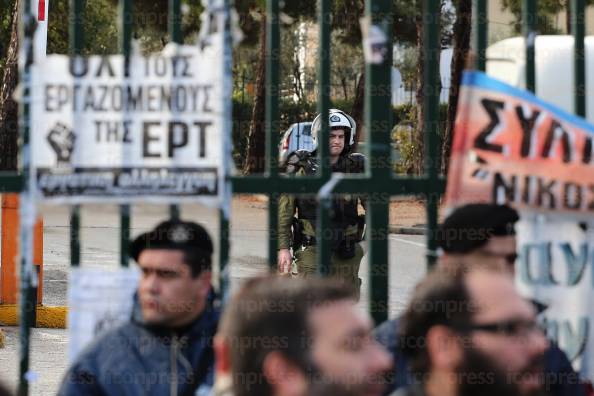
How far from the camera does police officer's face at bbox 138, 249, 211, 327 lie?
3.36 metres

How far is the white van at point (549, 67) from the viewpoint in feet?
12.2

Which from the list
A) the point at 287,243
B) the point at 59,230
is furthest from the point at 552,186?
the point at 59,230

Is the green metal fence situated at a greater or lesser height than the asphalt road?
greater

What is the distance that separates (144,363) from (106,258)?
11.4 metres

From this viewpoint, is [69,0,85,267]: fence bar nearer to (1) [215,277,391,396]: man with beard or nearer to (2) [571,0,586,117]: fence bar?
(1) [215,277,391,396]: man with beard

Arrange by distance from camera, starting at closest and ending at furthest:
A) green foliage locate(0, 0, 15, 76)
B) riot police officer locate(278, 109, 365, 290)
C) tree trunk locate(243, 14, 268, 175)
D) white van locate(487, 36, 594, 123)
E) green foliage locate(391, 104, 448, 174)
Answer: white van locate(487, 36, 594, 123)
riot police officer locate(278, 109, 365, 290)
tree trunk locate(243, 14, 268, 175)
green foliage locate(391, 104, 448, 174)
green foliage locate(0, 0, 15, 76)

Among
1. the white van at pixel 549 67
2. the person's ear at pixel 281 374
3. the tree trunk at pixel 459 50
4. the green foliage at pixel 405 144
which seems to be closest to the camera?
the person's ear at pixel 281 374

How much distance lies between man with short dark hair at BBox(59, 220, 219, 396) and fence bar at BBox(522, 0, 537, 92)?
1050 millimetres

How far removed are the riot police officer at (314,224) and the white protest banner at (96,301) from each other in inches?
138

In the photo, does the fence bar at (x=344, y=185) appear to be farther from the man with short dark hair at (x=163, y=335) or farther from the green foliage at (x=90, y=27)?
the green foliage at (x=90, y=27)

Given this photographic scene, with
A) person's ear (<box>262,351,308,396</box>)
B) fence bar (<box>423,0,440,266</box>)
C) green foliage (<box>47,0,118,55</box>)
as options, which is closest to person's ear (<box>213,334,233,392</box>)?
person's ear (<box>262,351,308,396</box>)

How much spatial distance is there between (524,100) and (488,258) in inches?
19.9

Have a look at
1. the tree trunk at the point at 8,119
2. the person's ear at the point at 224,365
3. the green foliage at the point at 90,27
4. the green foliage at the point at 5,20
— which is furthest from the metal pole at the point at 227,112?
the green foliage at the point at 5,20

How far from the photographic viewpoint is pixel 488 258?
3.33 m
